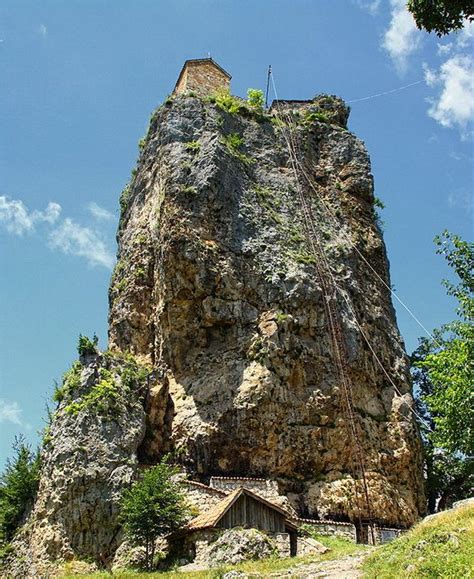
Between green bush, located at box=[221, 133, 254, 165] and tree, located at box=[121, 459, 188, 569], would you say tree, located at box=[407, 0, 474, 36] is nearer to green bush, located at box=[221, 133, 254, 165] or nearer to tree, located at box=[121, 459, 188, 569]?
tree, located at box=[121, 459, 188, 569]

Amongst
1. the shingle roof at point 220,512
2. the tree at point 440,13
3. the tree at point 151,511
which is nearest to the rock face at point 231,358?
the tree at point 151,511

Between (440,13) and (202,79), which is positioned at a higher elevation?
(202,79)

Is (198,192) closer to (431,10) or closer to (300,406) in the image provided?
(300,406)

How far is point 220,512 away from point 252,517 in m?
1.38

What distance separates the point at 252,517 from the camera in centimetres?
2252

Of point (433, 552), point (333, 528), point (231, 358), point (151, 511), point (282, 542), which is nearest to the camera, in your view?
point (433, 552)

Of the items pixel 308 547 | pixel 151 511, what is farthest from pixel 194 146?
pixel 308 547

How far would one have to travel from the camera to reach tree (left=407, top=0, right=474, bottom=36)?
12078 millimetres

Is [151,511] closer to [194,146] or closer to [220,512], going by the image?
[220,512]

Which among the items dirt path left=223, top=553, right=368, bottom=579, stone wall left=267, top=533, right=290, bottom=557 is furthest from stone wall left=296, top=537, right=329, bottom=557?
dirt path left=223, top=553, right=368, bottom=579

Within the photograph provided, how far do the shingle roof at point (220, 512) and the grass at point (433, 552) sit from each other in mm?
6784

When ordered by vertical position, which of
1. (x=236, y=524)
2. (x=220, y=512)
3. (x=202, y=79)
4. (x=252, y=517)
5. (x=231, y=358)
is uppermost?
(x=202, y=79)

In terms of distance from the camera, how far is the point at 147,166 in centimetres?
3838

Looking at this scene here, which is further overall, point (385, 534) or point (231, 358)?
point (231, 358)
